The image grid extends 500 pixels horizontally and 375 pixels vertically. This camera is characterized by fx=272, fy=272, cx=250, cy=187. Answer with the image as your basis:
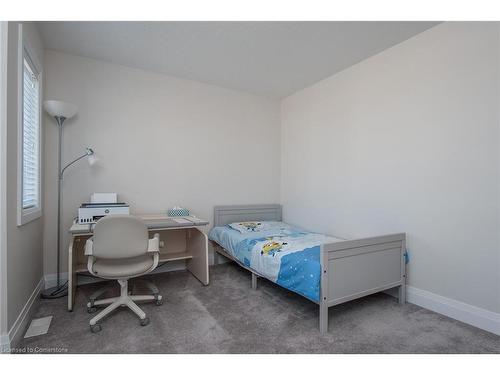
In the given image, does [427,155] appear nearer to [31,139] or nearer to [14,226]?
[14,226]

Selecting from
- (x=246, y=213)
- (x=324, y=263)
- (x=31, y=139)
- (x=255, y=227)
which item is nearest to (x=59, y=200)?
(x=31, y=139)

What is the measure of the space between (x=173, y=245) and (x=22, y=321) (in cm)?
169

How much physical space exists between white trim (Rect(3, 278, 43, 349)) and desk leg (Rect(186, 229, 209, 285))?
1.51 m

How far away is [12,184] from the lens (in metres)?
1.80

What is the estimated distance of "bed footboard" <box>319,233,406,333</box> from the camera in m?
2.04

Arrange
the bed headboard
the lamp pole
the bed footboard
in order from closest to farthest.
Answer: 1. the bed footboard
2. the lamp pole
3. the bed headboard

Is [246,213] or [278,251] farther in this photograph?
[246,213]

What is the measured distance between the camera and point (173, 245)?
11.5 feet

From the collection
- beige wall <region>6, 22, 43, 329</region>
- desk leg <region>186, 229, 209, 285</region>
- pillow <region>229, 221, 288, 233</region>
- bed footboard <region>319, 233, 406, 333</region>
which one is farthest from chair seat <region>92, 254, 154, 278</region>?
bed footboard <region>319, 233, 406, 333</region>

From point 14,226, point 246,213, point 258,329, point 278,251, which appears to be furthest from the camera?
point 246,213

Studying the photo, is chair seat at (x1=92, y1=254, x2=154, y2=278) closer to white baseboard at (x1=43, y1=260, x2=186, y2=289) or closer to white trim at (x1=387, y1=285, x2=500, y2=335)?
white baseboard at (x1=43, y1=260, x2=186, y2=289)

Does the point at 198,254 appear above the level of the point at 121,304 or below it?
above

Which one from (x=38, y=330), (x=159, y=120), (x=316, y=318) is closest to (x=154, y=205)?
(x=159, y=120)

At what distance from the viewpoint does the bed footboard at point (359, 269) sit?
2035 mm
